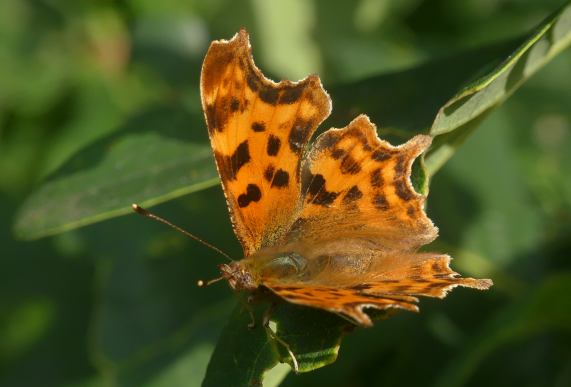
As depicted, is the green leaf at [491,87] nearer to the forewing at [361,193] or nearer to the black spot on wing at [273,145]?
the forewing at [361,193]

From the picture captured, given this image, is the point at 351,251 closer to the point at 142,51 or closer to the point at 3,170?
the point at 142,51

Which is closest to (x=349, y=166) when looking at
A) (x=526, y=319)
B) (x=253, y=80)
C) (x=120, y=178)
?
(x=253, y=80)

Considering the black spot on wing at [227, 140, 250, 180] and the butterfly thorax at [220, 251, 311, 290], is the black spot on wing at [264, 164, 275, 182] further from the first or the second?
the butterfly thorax at [220, 251, 311, 290]

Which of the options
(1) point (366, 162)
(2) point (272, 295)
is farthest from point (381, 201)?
(2) point (272, 295)

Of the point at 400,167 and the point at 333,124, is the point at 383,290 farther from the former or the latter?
the point at 333,124

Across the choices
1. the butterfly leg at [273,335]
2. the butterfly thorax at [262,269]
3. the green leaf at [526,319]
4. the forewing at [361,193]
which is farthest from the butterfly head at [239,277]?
the green leaf at [526,319]

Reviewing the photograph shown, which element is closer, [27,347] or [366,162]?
[366,162]
